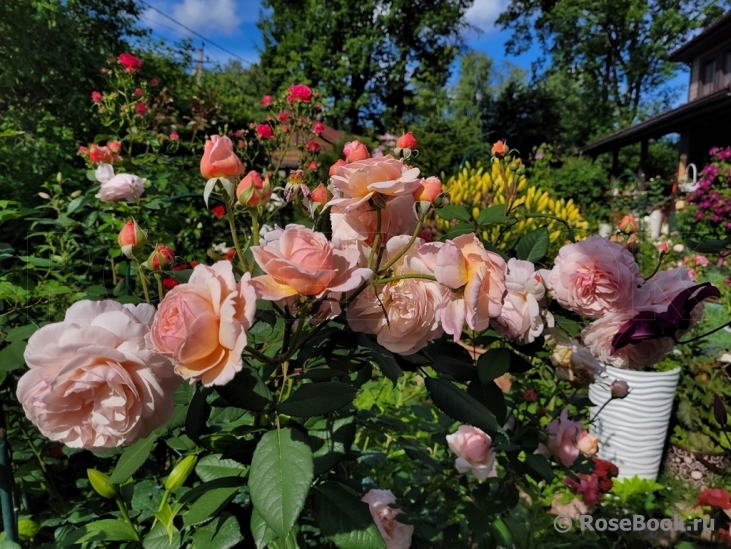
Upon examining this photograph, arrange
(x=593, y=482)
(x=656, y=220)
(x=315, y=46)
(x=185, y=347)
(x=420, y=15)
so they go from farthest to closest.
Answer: (x=420, y=15), (x=315, y=46), (x=656, y=220), (x=593, y=482), (x=185, y=347)

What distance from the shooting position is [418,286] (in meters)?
0.46

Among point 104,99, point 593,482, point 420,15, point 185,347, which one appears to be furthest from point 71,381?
point 420,15

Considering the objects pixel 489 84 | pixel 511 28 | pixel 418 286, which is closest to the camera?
pixel 418 286

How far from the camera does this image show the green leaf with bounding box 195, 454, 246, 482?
60 centimetres

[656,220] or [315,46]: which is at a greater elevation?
[315,46]

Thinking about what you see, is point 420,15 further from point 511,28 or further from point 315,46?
point 511,28

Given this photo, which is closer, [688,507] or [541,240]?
[541,240]

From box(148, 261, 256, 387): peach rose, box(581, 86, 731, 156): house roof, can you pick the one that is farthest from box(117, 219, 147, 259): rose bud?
box(581, 86, 731, 156): house roof

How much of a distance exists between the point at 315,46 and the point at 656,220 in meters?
11.6

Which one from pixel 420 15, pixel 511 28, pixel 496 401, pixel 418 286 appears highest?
pixel 511 28

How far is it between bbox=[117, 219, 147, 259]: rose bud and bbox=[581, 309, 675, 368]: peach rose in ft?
1.66

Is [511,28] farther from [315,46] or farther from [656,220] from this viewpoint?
[656,220]

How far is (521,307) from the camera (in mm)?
519

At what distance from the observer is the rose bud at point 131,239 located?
1.70 ft
